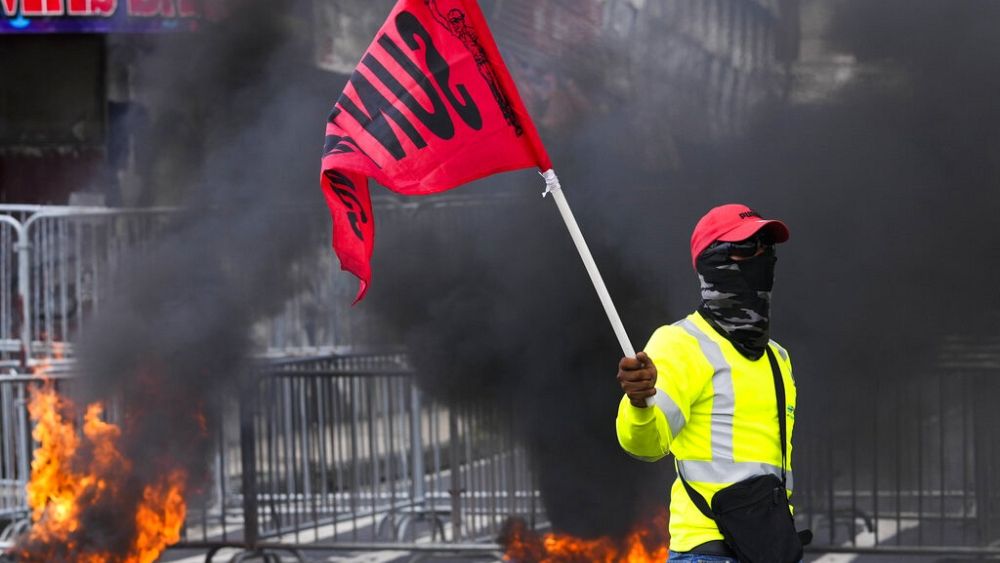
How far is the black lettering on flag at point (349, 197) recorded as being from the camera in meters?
3.55

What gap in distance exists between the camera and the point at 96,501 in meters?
6.49

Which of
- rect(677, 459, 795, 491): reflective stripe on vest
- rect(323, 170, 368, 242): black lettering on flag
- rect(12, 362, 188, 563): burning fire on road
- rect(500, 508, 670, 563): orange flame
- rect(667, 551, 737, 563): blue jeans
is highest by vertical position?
rect(323, 170, 368, 242): black lettering on flag

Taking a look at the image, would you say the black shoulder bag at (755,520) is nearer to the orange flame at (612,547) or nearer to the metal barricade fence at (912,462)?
the orange flame at (612,547)

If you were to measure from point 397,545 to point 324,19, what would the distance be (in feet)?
8.69

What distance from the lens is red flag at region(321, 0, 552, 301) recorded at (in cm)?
352

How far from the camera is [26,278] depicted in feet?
28.6

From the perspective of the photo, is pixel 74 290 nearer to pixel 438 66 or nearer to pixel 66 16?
pixel 66 16

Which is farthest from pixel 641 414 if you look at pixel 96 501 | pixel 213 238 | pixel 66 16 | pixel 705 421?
pixel 66 16

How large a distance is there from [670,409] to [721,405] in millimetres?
151

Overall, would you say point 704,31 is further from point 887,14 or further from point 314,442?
point 314,442

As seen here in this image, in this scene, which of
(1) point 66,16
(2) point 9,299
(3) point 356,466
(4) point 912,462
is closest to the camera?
(4) point 912,462

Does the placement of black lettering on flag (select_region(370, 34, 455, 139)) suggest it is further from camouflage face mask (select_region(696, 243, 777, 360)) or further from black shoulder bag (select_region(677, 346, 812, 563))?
black shoulder bag (select_region(677, 346, 812, 563))

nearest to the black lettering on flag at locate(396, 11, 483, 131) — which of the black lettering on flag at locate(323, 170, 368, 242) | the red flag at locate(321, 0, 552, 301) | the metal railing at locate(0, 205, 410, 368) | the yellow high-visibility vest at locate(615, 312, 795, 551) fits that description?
the red flag at locate(321, 0, 552, 301)

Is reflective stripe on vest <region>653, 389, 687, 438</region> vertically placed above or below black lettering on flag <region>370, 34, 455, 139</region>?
below
